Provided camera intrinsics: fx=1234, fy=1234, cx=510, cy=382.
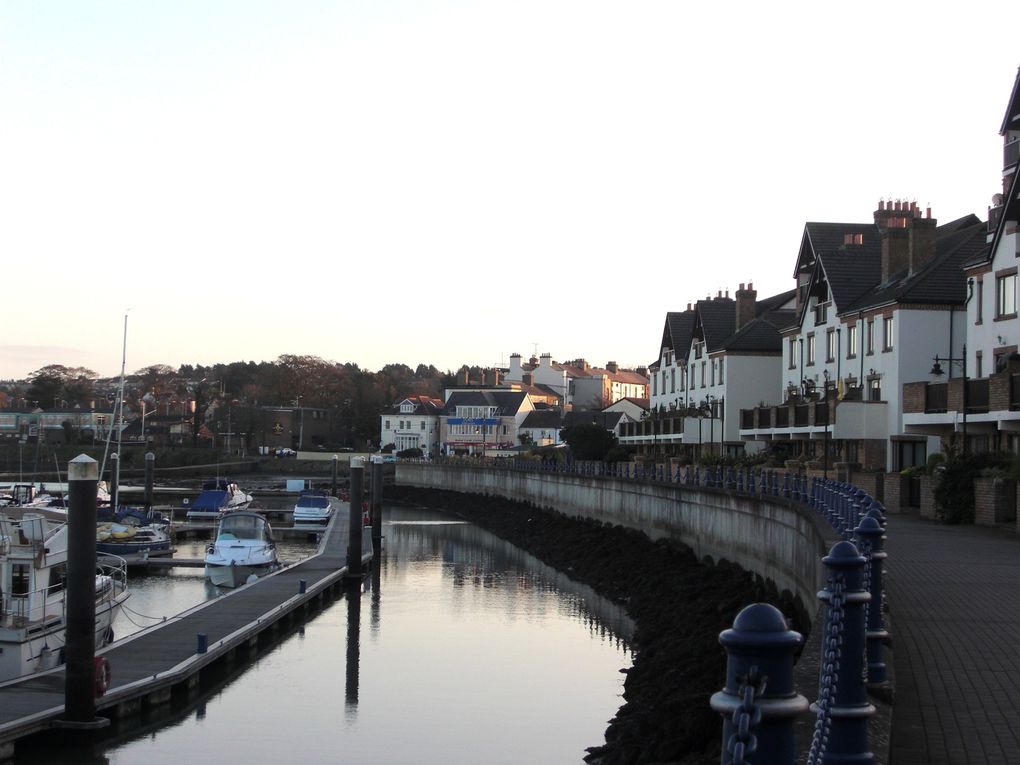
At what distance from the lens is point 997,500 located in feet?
102

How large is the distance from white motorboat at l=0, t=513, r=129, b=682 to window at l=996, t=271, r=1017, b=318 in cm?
2886

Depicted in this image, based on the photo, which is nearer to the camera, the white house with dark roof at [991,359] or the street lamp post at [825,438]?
the white house with dark roof at [991,359]

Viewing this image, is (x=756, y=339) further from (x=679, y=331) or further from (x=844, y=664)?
(x=844, y=664)

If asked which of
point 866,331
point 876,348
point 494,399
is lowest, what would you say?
point 876,348

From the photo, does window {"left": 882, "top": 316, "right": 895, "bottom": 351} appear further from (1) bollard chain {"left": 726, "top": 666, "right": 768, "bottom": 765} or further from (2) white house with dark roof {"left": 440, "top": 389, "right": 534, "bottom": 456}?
(2) white house with dark roof {"left": 440, "top": 389, "right": 534, "bottom": 456}

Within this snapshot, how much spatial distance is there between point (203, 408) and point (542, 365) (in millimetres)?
48821

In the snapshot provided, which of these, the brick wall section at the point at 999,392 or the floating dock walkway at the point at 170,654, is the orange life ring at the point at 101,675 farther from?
the brick wall section at the point at 999,392

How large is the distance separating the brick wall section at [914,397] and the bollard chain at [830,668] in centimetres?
3732

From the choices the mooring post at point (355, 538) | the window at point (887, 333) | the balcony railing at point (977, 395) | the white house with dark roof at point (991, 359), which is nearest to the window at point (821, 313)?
the window at point (887, 333)

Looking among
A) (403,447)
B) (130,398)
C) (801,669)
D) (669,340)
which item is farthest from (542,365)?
(801,669)

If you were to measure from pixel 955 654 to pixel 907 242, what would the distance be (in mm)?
43182

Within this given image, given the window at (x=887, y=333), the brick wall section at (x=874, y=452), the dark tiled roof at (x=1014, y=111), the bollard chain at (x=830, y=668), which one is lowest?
the bollard chain at (x=830, y=668)

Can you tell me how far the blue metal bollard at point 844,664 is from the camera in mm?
6039

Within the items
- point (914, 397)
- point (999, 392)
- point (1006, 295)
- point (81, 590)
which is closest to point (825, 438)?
point (914, 397)
